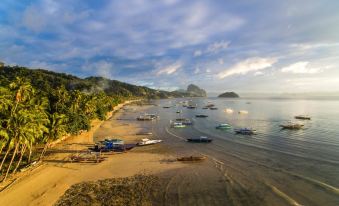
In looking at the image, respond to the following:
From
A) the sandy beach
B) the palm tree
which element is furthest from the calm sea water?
the palm tree

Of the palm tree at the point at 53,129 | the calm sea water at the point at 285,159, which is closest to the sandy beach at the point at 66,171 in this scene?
the palm tree at the point at 53,129

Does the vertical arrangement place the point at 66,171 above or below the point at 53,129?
below

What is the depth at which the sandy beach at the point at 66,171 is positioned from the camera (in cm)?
3155

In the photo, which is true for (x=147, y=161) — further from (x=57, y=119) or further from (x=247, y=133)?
(x=247, y=133)

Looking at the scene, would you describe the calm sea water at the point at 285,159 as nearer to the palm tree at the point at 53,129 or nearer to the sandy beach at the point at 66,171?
the sandy beach at the point at 66,171

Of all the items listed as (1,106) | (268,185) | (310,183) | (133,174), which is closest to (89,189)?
(133,174)

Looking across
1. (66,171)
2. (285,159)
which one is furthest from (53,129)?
(285,159)

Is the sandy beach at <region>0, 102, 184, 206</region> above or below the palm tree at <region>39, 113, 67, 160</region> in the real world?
below

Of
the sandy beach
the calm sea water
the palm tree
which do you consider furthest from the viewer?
the palm tree

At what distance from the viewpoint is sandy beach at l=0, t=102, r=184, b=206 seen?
31.5 meters

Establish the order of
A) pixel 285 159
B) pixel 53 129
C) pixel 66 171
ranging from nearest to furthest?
pixel 66 171
pixel 53 129
pixel 285 159

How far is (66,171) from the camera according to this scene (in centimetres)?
4100

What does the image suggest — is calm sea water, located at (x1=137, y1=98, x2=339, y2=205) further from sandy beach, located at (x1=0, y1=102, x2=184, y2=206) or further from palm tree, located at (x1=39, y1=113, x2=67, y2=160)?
palm tree, located at (x1=39, y1=113, x2=67, y2=160)

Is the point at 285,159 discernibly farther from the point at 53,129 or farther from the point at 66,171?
the point at 53,129
